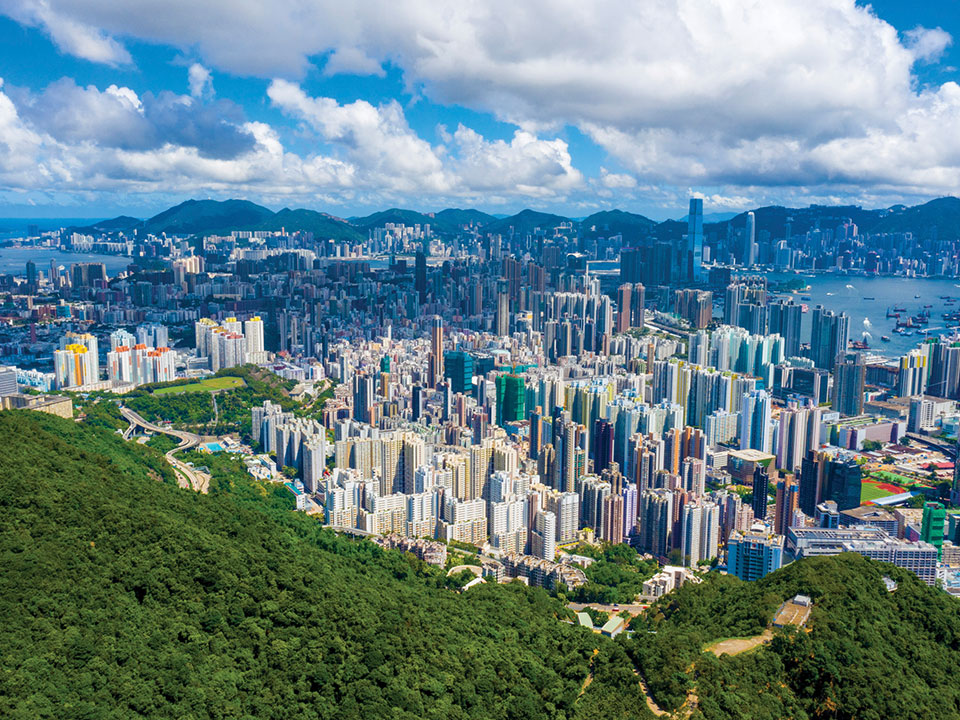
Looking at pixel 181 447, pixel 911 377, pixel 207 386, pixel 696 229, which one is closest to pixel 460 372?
pixel 207 386

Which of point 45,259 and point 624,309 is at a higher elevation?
point 45,259

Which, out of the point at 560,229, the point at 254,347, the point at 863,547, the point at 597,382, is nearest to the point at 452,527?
the point at 863,547

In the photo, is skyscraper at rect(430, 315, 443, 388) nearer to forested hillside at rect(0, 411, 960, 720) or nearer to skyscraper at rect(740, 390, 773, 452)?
skyscraper at rect(740, 390, 773, 452)

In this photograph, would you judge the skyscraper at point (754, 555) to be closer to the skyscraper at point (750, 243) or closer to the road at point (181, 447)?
the road at point (181, 447)

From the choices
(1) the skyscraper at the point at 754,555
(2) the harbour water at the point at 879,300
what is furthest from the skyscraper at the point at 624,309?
(1) the skyscraper at the point at 754,555

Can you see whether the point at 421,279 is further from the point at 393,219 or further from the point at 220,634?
the point at 220,634

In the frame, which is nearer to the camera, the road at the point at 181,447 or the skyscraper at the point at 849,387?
the road at the point at 181,447

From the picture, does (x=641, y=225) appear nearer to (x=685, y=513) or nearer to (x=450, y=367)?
(x=450, y=367)
